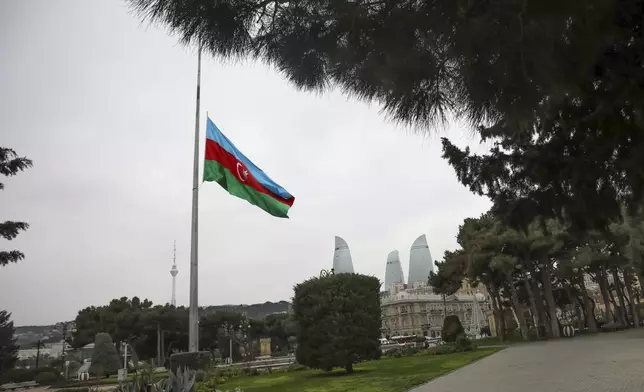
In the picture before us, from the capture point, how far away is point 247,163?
12344 mm

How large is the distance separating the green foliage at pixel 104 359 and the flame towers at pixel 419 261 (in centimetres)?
10239

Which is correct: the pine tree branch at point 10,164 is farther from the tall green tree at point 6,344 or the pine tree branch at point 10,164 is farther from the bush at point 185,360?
the tall green tree at point 6,344

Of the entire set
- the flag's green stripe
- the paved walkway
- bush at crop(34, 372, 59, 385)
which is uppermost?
the flag's green stripe

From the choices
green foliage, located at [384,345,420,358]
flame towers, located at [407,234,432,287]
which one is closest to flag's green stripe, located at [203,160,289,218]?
green foliage, located at [384,345,420,358]

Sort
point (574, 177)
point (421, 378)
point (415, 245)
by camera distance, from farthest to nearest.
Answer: point (415, 245)
point (421, 378)
point (574, 177)

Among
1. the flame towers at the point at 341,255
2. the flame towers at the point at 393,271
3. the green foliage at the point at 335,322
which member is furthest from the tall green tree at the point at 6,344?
the flame towers at the point at 393,271

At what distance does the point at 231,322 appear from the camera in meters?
54.9

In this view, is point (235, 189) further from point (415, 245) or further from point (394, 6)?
point (415, 245)

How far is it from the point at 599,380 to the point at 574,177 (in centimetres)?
769

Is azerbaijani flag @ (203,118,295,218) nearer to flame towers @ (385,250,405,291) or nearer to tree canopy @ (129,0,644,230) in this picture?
tree canopy @ (129,0,644,230)

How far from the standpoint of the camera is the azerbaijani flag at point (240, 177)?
38.6 feet

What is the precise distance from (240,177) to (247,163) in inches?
20.6

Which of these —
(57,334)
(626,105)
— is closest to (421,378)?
(626,105)

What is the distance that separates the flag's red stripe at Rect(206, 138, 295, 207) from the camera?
11938 millimetres
